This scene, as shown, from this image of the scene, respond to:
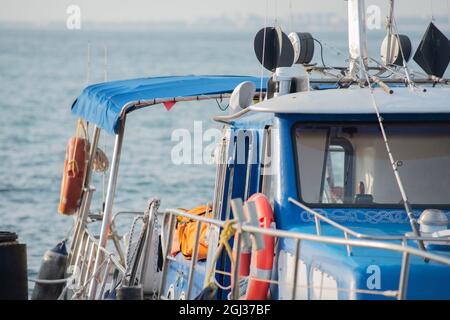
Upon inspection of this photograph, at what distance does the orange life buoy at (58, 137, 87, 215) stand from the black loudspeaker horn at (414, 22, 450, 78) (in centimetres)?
449

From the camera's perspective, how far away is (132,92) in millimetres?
11695

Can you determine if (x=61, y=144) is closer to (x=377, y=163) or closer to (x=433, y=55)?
(x=433, y=55)

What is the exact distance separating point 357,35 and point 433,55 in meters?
1.03

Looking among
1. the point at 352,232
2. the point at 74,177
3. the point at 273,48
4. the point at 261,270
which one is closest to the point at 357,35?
the point at 273,48

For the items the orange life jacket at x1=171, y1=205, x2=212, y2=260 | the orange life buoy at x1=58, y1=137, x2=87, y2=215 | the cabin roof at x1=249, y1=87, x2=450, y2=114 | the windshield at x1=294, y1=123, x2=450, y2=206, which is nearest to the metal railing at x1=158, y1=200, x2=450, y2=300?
the windshield at x1=294, y1=123, x2=450, y2=206

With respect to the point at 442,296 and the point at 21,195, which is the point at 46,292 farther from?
the point at 21,195

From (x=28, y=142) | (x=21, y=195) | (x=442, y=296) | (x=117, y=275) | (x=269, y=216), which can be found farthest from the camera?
(x=28, y=142)

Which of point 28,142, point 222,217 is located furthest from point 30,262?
point 28,142

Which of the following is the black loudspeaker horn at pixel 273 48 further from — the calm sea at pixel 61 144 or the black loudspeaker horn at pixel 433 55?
the black loudspeaker horn at pixel 433 55

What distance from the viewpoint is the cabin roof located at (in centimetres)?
906

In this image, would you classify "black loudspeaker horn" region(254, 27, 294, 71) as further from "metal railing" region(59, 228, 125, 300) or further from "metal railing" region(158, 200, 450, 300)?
"metal railing" region(59, 228, 125, 300)

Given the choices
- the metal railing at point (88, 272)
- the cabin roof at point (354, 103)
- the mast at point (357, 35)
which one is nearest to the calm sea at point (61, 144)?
the mast at point (357, 35)

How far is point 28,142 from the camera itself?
131 ft

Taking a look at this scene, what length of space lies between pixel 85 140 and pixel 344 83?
4786 millimetres
